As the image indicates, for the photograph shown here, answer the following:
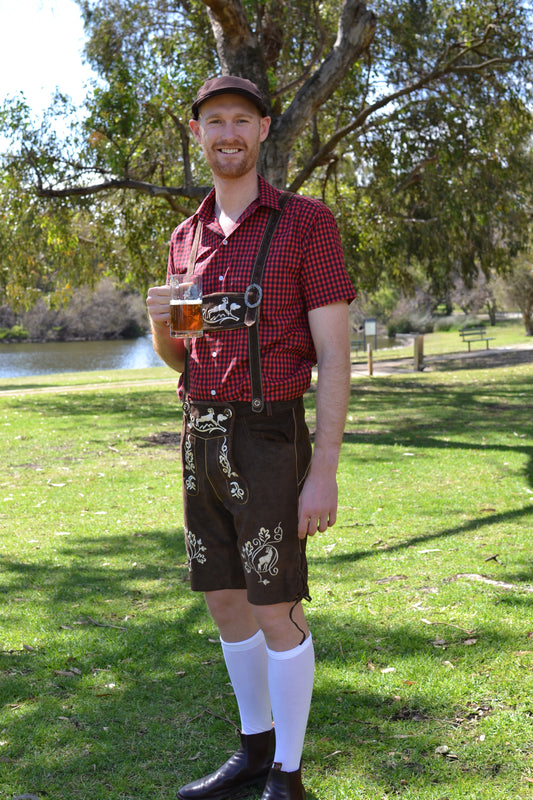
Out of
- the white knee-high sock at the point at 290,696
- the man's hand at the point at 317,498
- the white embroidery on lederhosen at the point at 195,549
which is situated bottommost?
the white knee-high sock at the point at 290,696

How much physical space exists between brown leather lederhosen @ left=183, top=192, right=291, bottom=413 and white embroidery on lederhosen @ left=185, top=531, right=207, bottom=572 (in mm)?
541

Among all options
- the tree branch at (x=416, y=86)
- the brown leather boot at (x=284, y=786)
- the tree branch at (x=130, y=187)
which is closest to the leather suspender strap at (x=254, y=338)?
the brown leather boot at (x=284, y=786)

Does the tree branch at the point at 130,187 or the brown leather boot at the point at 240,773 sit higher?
the tree branch at the point at 130,187

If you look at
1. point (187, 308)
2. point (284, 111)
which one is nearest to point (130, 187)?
point (284, 111)

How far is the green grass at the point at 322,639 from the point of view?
3023mm

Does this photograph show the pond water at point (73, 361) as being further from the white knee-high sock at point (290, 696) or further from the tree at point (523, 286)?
the white knee-high sock at point (290, 696)

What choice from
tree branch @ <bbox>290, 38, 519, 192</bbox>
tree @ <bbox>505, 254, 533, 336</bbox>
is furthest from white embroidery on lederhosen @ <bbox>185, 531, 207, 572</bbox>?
tree @ <bbox>505, 254, 533, 336</bbox>

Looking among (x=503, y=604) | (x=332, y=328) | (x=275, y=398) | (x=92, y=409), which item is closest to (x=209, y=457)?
(x=275, y=398)

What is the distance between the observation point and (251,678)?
289 centimetres

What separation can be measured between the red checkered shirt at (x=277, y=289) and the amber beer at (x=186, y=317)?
58 millimetres

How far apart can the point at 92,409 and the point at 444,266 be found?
7.49 metres

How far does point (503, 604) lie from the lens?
446 centimetres

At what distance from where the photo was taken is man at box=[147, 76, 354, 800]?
2.51 metres

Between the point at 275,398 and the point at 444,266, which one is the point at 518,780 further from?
the point at 444,266
